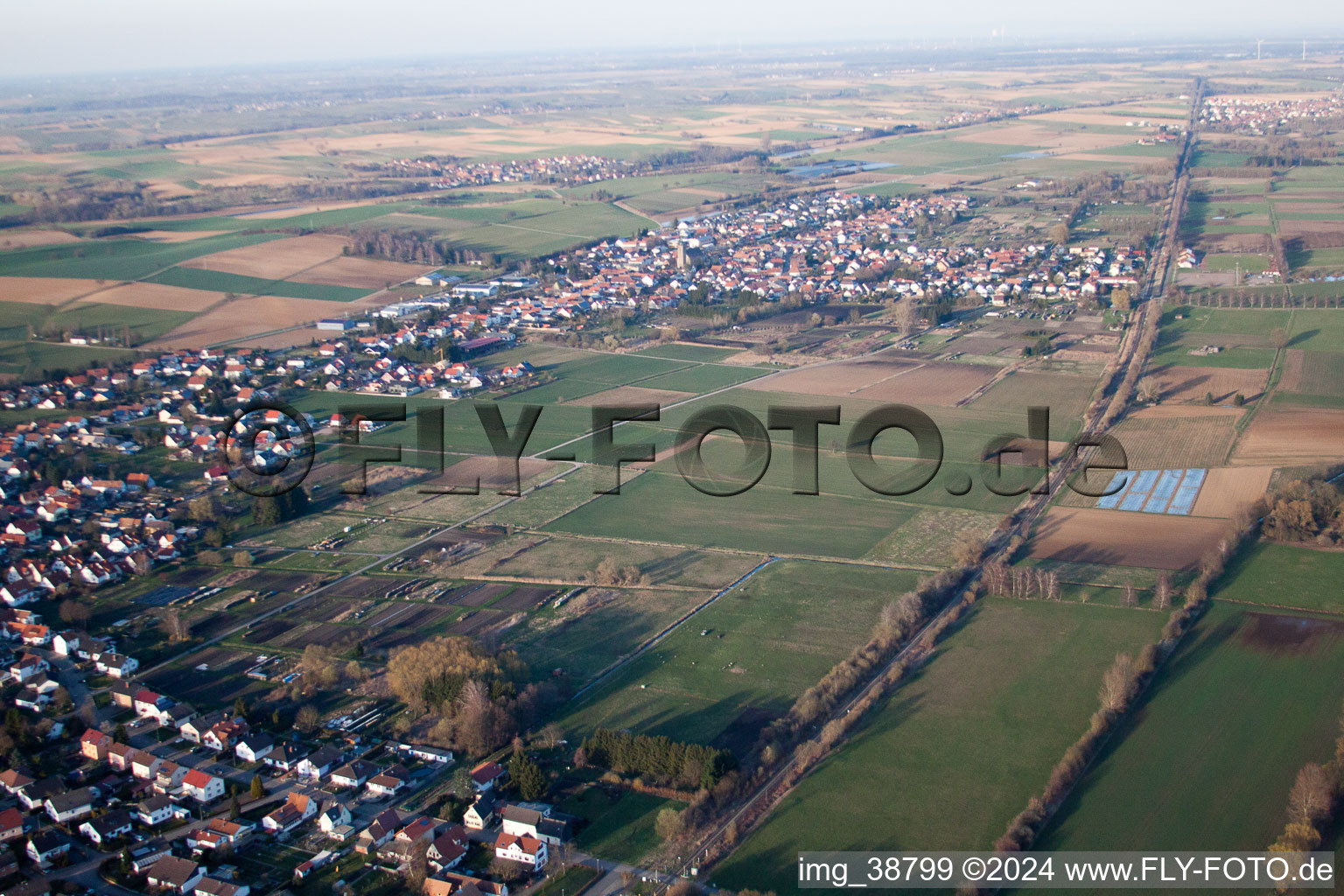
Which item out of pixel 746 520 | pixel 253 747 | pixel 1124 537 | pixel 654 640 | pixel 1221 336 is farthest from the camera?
pixel 1221 336

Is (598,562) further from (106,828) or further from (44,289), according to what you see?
(44,289)

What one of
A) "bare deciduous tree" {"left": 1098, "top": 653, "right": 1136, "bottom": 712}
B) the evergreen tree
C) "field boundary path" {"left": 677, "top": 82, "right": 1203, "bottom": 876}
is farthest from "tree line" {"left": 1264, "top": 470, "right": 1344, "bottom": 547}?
the evergreen tree

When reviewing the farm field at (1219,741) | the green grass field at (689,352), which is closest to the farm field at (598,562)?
the farm field at (1219,741)

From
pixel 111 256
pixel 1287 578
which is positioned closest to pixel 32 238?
pixel 111 256

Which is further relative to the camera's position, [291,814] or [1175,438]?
[1175,438]

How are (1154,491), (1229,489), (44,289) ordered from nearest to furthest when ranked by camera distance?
1. (1229,489)
2. (1154,491)
3. (44,289)

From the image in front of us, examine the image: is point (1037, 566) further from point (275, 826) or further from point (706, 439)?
point (275, 826)

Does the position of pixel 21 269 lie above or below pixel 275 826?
above

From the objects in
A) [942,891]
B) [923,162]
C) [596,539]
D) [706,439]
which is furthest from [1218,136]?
[942,891]
